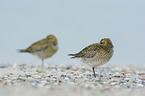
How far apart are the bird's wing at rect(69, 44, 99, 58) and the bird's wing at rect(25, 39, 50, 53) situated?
202 centimetres

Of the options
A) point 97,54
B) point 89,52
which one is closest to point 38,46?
point 89,52

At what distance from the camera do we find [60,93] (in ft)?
18.1

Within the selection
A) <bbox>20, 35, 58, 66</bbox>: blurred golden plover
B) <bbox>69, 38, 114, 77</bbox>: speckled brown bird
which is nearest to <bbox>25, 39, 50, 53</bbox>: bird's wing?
<bbox>20, 35, 58, 66</bbox>: blurred golden plover

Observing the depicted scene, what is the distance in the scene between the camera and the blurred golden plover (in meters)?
9.72

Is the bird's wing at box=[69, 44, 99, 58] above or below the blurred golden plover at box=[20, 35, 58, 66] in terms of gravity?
below

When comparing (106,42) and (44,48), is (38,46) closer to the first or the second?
(44,48)

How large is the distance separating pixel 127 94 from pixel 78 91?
1.23 m

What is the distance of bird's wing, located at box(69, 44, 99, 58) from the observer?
7.85m

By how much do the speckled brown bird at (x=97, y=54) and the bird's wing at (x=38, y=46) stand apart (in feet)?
6.48

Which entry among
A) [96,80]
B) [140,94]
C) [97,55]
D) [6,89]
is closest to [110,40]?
[97,55]

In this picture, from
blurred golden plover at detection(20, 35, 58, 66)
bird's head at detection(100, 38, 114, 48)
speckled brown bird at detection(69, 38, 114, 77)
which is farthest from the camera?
blurred golden plover at detection(20, 35, 58, 66)

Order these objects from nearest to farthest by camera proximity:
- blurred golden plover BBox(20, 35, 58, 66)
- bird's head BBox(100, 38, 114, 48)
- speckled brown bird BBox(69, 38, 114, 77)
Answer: speckled brown bird BBox(69, 38, 114, 77), bird's head BBox(100, 38, 114, 48), blurred golden plover BBox(20, 35, 58, 66)

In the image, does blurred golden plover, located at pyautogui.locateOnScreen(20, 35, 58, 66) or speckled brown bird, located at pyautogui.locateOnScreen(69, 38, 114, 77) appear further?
blurred golden plover, located at pyautogui.locateOnScreen(20, 35, 58, 66)

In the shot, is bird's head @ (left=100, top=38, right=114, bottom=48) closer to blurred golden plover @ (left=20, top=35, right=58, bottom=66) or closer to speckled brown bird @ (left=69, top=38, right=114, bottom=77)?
speckled brown bird @ (left=69, top=38, right=114, bottom=77)
